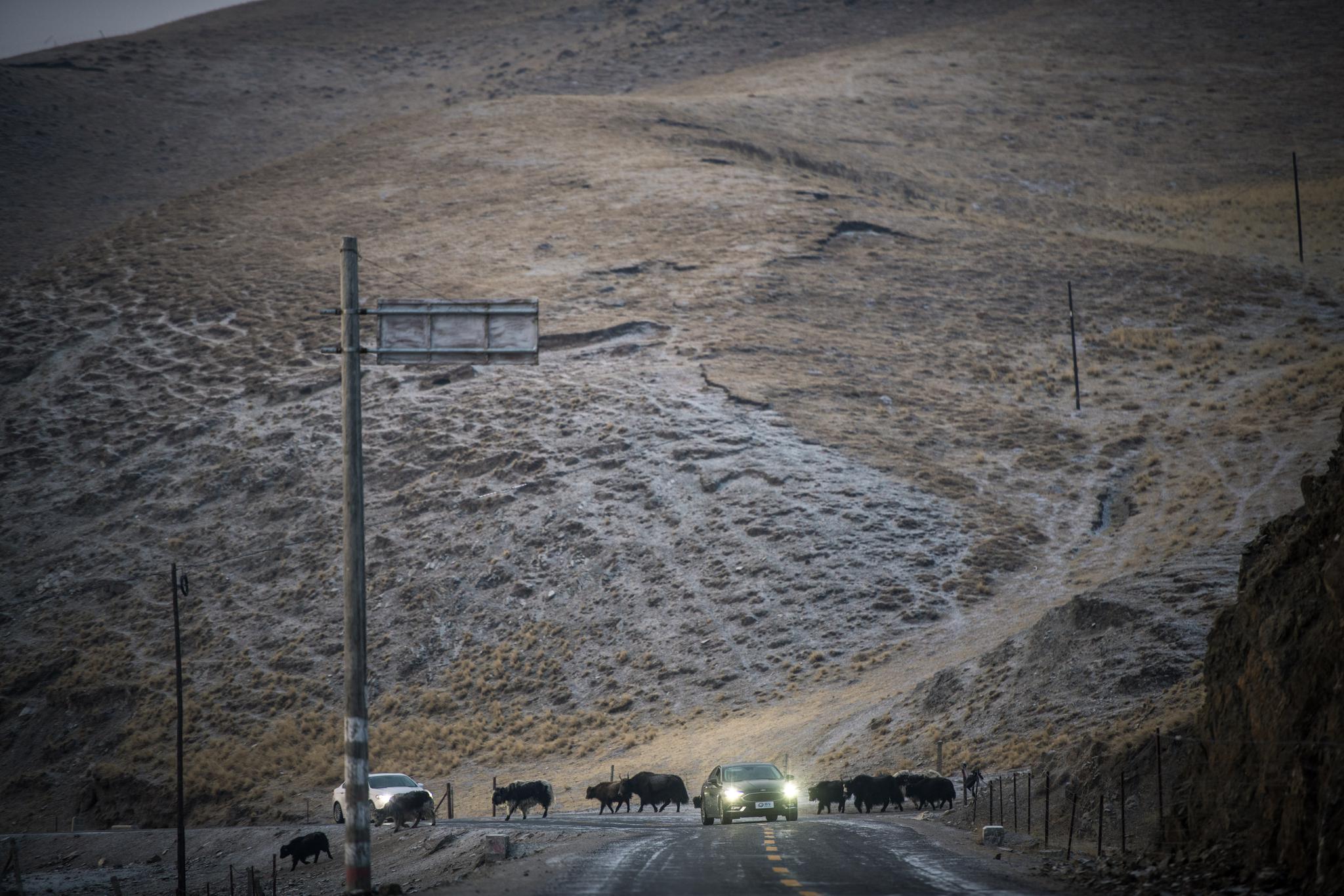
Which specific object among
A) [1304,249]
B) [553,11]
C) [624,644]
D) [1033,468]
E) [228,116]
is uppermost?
[553,11]

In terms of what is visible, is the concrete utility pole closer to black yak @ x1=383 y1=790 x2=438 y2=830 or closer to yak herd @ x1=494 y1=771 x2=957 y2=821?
yak herd @ x1=494 y1=771 x2=957 y2=821

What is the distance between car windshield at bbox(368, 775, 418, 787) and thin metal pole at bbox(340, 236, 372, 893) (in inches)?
808

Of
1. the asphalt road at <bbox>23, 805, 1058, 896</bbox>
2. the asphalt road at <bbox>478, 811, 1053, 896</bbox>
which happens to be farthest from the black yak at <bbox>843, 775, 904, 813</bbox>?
the asphalt road at <bbox>478, 811, 1053, 896</bbox>

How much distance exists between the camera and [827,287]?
80.6 meters

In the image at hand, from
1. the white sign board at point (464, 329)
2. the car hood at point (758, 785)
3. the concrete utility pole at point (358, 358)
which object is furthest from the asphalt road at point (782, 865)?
the white sign board at point (464, 329)

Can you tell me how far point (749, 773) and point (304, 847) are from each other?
11.5 meters

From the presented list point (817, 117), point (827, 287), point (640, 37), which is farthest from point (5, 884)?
point (640, 37)

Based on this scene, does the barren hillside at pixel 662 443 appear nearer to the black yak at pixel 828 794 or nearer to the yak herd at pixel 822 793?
the yak herd at pixel 822 793

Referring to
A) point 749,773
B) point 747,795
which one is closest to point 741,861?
point 747,795

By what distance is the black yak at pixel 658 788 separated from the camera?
1352 inches

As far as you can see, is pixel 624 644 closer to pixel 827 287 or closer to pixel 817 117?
pixel 827 287

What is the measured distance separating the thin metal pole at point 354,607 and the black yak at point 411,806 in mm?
A: 18164

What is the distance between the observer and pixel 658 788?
114 ft

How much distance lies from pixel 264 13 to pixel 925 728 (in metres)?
175
